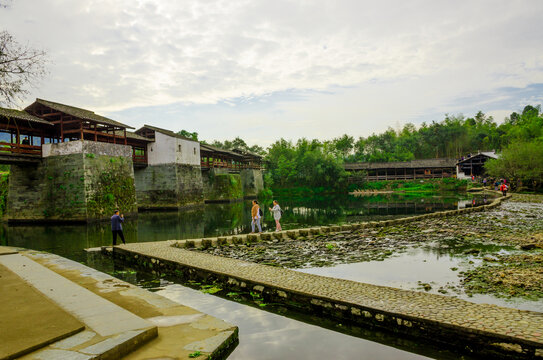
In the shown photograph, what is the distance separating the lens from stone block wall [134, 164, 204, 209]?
32.8 metres

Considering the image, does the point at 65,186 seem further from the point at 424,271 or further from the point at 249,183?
the point at 249,183

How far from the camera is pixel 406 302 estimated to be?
17.1ft

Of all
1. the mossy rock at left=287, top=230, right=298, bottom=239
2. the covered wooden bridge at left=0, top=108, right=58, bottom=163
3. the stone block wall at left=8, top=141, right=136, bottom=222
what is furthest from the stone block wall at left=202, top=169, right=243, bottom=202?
the mossy rock at left=287, top=230, right=298, bottom=239

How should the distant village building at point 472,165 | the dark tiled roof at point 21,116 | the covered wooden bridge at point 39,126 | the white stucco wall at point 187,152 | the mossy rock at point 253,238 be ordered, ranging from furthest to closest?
1. the distant village building at point 472,165
2. the white stucco wall at point 187,152
3. the covered wooden bridge at point 39,126
4. the dark tiled roof at point 21,116
5. the mossy rock at point 253,238

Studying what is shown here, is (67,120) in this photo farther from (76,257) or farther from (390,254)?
(390,254)

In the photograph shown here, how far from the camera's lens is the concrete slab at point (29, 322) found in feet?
11.3

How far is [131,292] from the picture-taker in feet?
20.5

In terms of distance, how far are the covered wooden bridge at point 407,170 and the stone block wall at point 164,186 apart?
111 feet

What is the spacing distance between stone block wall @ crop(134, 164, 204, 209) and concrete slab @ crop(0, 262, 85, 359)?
27890mm

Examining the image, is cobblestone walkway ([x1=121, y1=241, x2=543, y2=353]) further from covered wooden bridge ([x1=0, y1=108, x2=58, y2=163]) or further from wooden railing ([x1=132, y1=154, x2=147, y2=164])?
wooden railing ([x1=132, y1=154, x2=147, y2=164])

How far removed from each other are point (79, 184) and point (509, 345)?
23.8 m

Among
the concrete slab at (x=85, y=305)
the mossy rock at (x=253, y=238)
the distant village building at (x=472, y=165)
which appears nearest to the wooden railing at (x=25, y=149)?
the concrete slab at (x=85, y=305)

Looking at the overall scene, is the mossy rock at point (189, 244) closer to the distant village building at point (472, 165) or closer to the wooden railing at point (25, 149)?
the wooden railing at point (25, 149)

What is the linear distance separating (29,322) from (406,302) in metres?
5.18
